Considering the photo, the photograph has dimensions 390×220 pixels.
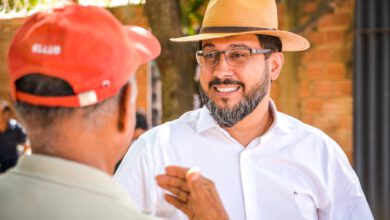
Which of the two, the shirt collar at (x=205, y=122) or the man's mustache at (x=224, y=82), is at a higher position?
the man's mustache at (x=224, y=82)

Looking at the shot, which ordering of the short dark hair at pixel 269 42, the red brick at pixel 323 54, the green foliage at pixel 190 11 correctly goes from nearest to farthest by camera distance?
the short dark hair at pixel 269 42 < the green foliage at pixel 190 11 < the red brick at pixel 323 54

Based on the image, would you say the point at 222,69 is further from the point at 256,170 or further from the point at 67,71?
the point at 67,71

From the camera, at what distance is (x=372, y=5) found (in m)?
4.96

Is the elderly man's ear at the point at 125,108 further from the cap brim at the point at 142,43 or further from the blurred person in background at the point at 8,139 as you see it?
the blurred person in background at the point at 8,139

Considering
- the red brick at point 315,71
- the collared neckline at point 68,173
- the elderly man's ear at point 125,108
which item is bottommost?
the red brick at point 315,71

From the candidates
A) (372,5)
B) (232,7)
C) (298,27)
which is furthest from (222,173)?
(372,5)

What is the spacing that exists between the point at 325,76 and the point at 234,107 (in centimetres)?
276

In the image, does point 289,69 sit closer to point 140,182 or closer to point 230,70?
point 230,70

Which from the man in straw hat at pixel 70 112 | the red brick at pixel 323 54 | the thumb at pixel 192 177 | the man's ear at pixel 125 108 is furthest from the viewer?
the red brick at pixel 323 54

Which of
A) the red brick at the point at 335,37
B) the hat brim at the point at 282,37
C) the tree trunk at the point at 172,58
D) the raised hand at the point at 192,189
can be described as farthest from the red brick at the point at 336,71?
the raised hand at the point at 192,189

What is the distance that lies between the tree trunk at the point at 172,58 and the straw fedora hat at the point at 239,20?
1019 millimetres

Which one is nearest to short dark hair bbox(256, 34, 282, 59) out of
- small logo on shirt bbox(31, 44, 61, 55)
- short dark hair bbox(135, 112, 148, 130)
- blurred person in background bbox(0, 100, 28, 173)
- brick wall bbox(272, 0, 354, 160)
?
small logo on shirt bbox(31, 44, 61, 55)

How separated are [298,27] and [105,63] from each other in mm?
3533

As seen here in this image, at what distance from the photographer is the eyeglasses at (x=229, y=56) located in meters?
2.99
